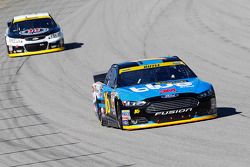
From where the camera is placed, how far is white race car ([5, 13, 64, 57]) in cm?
3278

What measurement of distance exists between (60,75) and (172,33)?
8089 millimetres

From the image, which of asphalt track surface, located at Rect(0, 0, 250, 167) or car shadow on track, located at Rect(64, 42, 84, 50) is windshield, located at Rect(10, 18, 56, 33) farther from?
car shadow on track, located at Rect(64, 42, 84, 50)

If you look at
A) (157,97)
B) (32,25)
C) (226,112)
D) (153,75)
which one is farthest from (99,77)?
(32,25)

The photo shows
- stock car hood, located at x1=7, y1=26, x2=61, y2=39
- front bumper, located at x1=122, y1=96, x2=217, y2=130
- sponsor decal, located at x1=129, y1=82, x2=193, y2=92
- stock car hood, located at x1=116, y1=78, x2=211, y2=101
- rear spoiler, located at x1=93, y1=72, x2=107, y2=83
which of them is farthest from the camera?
stock car hood, located at x1=7, y1=26, x2=61, y2=39

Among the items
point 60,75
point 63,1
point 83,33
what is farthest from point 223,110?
point 63,1

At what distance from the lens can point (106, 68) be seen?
28688 mm

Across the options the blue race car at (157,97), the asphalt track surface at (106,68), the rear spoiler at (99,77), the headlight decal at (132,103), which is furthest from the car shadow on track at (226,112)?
the rear spoiler at (99,77)

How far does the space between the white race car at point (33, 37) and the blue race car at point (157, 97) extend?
1623 centimetres

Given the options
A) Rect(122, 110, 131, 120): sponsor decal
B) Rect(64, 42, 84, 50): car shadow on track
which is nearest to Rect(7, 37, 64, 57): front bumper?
Rect(64, 42, 84, 50): car shadow on track

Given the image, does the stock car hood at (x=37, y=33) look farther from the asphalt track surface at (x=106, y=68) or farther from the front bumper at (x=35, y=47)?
the asphalt track surface at (x=106, y=68)

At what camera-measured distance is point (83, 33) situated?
37781 mm

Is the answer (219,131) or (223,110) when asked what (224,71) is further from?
(219,131)

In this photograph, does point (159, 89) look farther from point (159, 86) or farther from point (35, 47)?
point (35, 47)

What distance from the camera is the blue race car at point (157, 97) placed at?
50.4 feet
